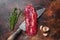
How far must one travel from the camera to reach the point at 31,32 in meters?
1.42

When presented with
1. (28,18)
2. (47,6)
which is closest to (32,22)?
(28,18)

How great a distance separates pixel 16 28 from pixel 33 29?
12 cm

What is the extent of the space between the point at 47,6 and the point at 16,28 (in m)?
0.29

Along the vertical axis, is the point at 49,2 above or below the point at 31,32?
above

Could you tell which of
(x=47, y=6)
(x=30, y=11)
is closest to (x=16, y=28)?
(x=30, y=11)

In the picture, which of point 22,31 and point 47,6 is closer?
point 22,31

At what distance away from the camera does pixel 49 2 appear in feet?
5.34

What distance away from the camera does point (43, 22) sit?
149 centimetres

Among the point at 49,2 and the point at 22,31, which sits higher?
the point at 49,2

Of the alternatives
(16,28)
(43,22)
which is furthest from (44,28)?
(16,28)

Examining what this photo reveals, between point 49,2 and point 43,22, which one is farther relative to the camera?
point 49,2

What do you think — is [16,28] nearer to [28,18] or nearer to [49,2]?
[28,18]

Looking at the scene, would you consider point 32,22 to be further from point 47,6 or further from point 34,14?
point 47,6

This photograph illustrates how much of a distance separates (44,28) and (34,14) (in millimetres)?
114
